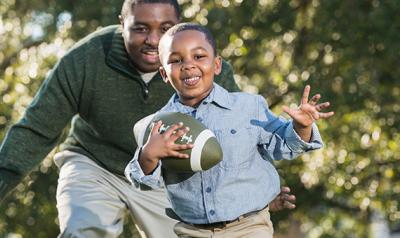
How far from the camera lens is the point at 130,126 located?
6.16 meters

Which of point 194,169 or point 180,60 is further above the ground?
point 180,60

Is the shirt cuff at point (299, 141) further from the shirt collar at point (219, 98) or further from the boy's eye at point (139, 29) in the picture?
the boy's eye at point (139, 29)

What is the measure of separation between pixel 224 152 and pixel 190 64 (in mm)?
397

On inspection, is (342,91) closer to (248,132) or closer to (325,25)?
(325,25)

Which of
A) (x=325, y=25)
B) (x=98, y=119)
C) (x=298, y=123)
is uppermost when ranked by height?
(x=298, y=123)

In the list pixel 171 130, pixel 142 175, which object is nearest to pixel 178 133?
pixel 171 130

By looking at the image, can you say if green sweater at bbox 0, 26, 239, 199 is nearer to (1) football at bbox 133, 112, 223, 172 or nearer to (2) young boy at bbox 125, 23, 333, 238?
(2) young boy at bbox 125, 23, 333, 238

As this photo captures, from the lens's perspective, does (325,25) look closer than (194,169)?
No

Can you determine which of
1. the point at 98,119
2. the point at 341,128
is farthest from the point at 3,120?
the point at 98,119

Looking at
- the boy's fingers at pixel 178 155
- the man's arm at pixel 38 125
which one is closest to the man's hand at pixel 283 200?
the boy's fingers at pixel 178 155

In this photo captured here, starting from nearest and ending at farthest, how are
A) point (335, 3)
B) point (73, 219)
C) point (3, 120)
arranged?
point (73, 219) → point (335, 3) → point (3, 120)

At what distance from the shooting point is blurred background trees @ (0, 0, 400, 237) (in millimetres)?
10969

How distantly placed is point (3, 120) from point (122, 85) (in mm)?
6467

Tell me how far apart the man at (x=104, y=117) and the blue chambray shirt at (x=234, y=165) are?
1233mm
